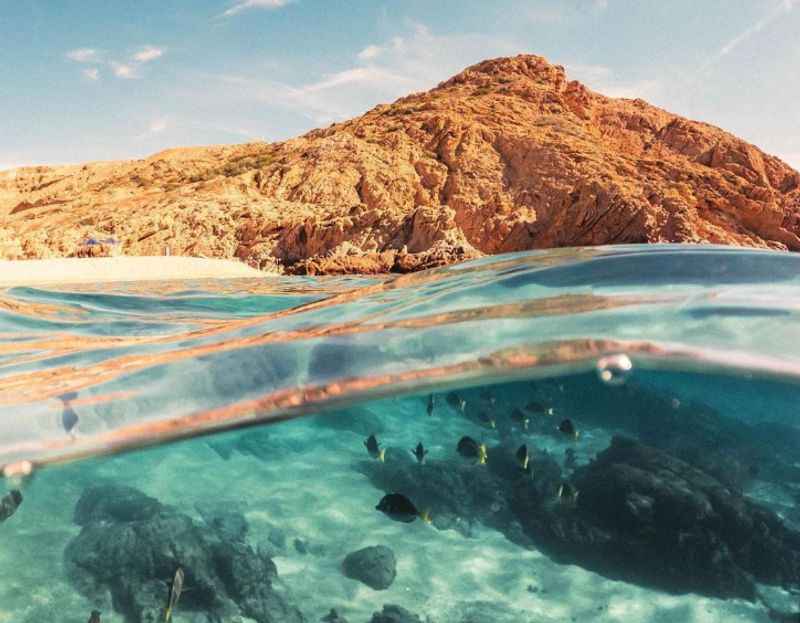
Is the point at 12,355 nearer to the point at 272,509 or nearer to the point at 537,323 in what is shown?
the point at 272,509

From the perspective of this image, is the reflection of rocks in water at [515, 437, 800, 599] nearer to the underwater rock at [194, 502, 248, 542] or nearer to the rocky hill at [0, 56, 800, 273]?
the underwater rock at [194, 502, 248, 542]

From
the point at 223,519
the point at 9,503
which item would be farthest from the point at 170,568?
the point at 9,503

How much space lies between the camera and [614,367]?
5.02 metres

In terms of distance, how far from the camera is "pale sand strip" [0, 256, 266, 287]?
1833cm

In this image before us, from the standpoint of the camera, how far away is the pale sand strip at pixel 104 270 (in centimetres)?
1833

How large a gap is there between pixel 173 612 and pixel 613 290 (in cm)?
422

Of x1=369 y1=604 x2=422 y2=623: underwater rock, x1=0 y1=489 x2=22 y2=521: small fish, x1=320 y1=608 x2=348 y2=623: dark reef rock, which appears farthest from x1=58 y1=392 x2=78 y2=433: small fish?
x1=369 y1=604 x2=422 y2=623: underwater rock

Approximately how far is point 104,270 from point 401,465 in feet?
58.1

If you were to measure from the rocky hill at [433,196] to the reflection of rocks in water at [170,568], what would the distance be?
62.2 ft

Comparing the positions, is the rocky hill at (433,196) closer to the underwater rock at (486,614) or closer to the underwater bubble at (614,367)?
the underwater bubble at (614,367)

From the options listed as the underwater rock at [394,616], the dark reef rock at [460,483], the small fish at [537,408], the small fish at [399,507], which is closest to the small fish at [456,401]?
the small fish at [537,408]

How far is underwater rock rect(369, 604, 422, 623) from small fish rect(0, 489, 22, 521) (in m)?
2.70

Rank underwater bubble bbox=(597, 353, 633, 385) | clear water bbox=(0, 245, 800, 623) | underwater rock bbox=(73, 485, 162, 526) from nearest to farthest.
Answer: clear water bbox=(0, 245, 800, 623)
underwater bubble bbox=(597, 353, 633, 385)
underwater rock bbox=(73, 485, 162, 526)

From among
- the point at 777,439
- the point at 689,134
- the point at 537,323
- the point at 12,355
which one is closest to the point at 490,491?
the point at 537,323
